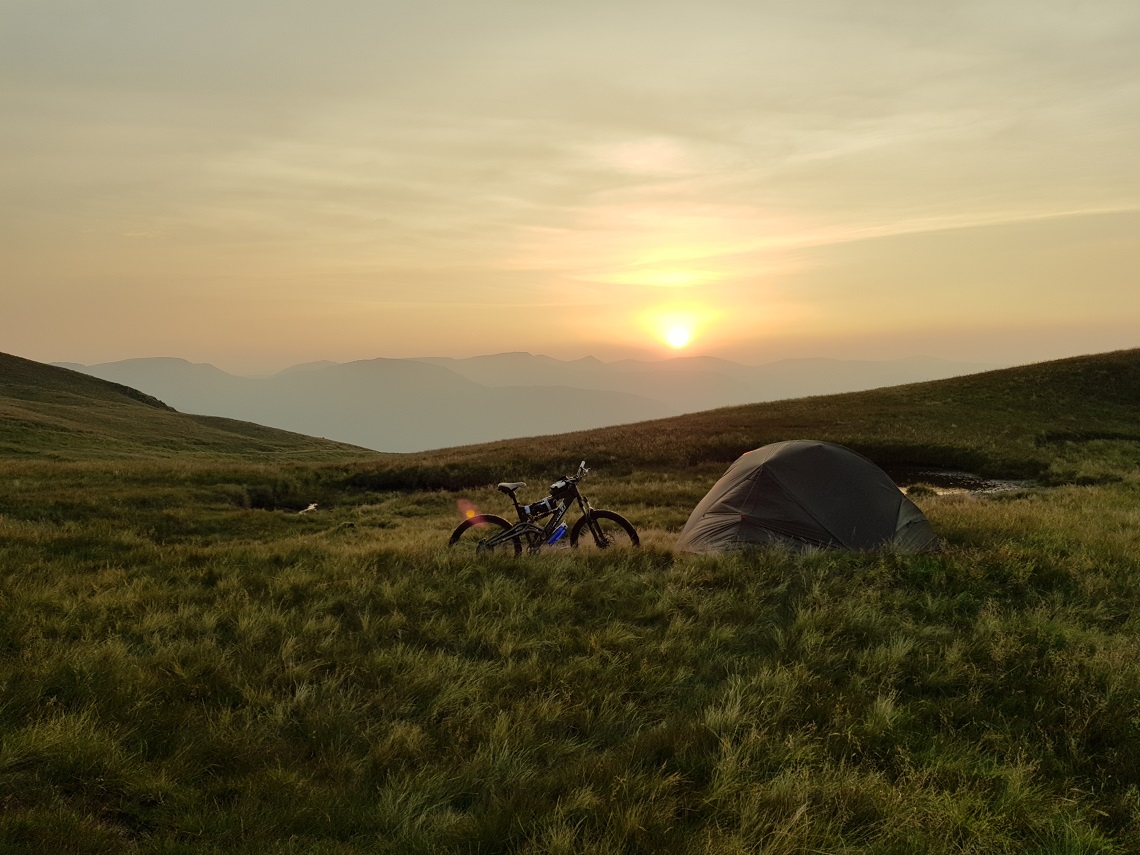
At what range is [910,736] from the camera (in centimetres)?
576

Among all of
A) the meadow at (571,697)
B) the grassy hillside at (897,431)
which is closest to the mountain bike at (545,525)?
the meadow at (571,697)

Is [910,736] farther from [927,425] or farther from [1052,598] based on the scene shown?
[927,425]

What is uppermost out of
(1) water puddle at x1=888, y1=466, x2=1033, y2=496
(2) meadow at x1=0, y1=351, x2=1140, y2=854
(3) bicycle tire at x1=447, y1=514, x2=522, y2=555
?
(3) bicycle tire at x1=447, y1=514, x2=522, y2=555

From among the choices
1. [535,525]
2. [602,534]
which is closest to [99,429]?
[535,525]

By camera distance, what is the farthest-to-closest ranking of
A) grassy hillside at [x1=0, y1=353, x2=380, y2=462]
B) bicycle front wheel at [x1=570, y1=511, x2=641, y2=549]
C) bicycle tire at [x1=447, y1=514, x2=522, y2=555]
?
grassy hillside at [x1=0, y1=353, x2=380, y2=462]
bicycle front wheel at [x1=570, y1=511, x2=641, y2=549]
bicycle tire at [x1=447, y1=514, x2=522, y2=555]

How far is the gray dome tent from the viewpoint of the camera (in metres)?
12.6

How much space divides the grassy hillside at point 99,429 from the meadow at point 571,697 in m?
29.0

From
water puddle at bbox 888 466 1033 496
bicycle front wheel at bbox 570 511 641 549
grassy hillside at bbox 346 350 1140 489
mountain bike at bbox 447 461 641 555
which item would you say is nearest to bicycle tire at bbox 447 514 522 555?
mountain bike at bbox 447 461 641 555

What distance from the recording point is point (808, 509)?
12.8 meters

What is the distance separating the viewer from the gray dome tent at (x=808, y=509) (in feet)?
41.4

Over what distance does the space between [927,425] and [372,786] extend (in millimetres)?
37065

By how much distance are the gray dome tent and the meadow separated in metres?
0.87

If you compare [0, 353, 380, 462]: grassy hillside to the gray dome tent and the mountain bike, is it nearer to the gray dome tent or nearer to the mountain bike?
the mountain bike

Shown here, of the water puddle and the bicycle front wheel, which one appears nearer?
the bicycle front wheel
